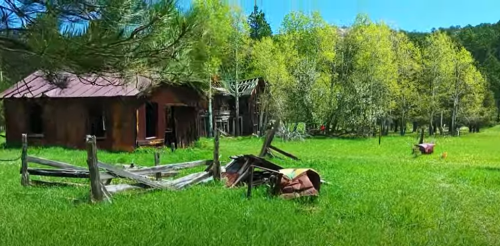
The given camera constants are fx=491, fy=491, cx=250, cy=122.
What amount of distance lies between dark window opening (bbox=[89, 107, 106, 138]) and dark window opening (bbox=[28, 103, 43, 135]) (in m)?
3.24

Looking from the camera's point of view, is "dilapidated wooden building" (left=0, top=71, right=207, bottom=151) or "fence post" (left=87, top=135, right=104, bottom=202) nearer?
"fence post" (left=87, top=135, right=104, bottom=202)

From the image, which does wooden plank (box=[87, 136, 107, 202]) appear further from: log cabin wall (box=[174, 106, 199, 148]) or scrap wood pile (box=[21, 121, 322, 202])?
log cabin wall (box=[174, 106, 199, 148])

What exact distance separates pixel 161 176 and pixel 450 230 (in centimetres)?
726

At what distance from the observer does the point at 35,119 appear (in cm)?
2698

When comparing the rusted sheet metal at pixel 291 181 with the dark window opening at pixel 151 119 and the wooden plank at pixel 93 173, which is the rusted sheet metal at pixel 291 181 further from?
the dark window opening at pixel 151 119

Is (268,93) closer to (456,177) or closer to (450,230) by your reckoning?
(456,177)

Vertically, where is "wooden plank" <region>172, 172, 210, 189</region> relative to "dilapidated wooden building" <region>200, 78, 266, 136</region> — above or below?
below

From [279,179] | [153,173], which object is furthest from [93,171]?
[279,179]

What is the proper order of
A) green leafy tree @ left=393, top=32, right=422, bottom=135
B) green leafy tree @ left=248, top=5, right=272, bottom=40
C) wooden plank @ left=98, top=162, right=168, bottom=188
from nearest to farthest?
wooden plank @ left=98, top=162, right=168, bottom=188 < green leafy tree @ left=393, top=32, right=422, bottom=135 < green leafy tree @ left=248, top=5, right=272, bottom=40

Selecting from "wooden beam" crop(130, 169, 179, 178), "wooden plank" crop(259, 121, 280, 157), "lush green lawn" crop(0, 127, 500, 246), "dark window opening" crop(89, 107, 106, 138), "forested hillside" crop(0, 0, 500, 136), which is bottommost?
"lush green lawn" crop(0, 127, 500, 246)


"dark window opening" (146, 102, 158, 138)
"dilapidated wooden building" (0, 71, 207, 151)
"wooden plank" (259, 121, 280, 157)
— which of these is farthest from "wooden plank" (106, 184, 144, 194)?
"dark window opening" (146, 102, 158, 138)

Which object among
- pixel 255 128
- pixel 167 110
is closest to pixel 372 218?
pixel 167 110

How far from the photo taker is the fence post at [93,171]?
917 cm

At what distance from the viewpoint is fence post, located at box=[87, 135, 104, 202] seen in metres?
9.17
